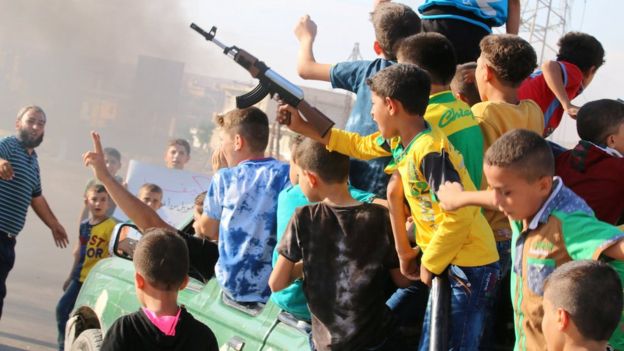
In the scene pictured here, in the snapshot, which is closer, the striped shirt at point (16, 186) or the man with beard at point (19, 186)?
the man with beard at point (19, 186)

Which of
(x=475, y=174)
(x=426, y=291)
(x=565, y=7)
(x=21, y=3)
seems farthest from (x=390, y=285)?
(x=21, y=3)

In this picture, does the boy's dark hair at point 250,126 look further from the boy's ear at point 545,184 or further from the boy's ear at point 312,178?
the boy's ear at point 545,184

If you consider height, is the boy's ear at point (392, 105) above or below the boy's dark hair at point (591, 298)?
above

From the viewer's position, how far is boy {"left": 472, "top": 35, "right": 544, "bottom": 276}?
458cm

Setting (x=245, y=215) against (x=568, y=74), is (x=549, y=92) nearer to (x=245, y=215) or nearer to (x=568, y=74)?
(x=568, y=74)

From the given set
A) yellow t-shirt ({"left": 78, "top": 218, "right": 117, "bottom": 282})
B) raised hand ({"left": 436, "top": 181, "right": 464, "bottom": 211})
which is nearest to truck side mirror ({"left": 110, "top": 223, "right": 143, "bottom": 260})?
raised hand ({"left": 436, "top": 181, "right": 464, "bottom": 211})

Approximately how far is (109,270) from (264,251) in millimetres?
1234

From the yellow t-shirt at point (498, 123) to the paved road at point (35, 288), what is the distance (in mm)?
5911

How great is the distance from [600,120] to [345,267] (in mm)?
1291

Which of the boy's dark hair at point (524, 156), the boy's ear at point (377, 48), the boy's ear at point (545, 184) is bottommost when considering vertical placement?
the boy's ear at point (545, 184)

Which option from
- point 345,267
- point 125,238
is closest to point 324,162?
point 345,267

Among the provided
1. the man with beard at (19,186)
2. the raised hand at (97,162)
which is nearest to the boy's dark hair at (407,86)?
the raised hand at (97,162)

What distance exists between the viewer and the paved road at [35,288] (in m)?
10.0

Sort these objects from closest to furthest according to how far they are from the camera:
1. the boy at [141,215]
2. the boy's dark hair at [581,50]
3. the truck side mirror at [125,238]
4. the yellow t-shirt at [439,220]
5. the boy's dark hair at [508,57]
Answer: the yellow t-shirt at [439,220] < the boy's dark hair at [508,57] < the truck side mirror at [125,238] < the boy at [141,215] < the boy's dark hair at [581,50]
